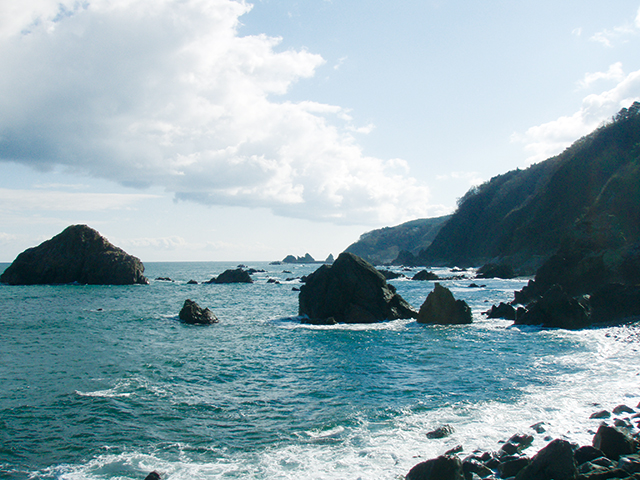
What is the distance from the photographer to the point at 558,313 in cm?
3403

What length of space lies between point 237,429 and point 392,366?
37.3 ft

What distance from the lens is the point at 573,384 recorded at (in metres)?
18.1

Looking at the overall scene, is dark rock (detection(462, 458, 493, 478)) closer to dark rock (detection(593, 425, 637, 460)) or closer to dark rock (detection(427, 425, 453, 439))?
dark rock (detection(427, 425, 453, 439))

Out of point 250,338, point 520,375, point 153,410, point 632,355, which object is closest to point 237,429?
point 153,410

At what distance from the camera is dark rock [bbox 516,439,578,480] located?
31.6ft

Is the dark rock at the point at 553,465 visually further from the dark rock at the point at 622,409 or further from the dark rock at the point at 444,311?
the dark rock at the point at 444,311

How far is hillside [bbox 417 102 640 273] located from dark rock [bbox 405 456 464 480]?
47.0 m

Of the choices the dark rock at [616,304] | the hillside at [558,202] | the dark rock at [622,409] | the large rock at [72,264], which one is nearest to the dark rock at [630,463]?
the dark rock at [622,409]

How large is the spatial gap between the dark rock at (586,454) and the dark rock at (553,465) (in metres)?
1.20

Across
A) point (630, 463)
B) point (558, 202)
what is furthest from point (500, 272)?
point (630, 463)

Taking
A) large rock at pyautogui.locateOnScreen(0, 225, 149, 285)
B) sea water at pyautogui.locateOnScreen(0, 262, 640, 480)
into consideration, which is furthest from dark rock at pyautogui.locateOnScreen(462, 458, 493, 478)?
large rock at pyautogui.locateOnScreen(0, 225, 149, 285)

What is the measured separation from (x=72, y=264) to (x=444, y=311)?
91149 mm

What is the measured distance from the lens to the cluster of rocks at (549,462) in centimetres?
966

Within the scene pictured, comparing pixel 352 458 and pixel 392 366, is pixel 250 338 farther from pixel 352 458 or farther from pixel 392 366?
pixel 352 458
